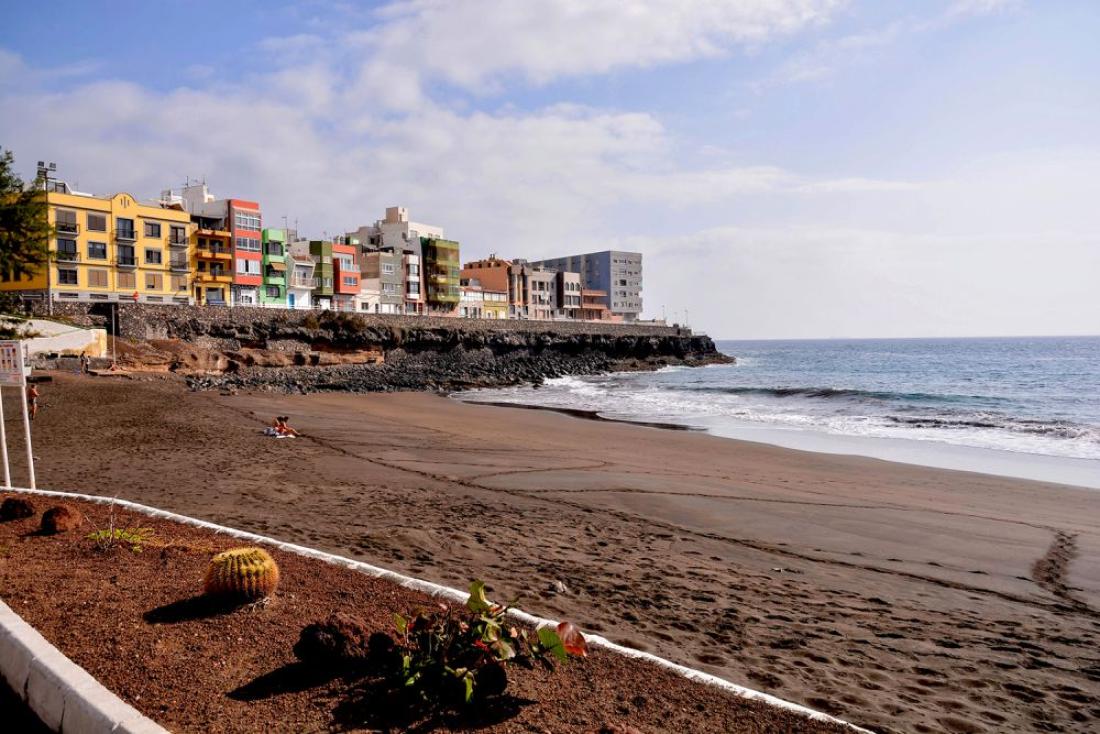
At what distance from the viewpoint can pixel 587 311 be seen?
124 meters

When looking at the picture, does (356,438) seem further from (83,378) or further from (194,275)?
(194,275)

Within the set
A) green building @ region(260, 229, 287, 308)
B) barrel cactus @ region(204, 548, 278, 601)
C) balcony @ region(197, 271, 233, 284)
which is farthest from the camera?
green building @ region(260, 229, 287, 308)

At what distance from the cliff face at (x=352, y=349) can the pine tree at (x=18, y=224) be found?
77.4ft

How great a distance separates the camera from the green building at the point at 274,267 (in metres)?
68.8

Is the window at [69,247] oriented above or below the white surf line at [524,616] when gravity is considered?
above

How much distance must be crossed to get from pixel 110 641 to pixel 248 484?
303 inches

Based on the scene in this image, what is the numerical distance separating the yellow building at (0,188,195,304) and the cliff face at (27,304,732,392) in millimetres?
5053

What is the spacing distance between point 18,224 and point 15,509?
628 centimetres

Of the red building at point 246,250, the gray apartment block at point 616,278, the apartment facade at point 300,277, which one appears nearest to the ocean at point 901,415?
the red building at point 246,250

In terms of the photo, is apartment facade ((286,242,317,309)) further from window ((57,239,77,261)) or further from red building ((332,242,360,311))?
window ((57,239,77,261))

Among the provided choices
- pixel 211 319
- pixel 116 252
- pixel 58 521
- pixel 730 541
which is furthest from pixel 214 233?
pixel 730 541

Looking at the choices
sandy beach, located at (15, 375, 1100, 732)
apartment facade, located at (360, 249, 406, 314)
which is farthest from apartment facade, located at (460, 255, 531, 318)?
sandy beach, located at (15, 375, 1100, 732)

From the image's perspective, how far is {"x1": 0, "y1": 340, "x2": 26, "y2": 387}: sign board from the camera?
9.31m

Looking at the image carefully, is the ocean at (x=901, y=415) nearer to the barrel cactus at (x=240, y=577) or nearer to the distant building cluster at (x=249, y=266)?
the barrel cactus at (x=240, y=577)
